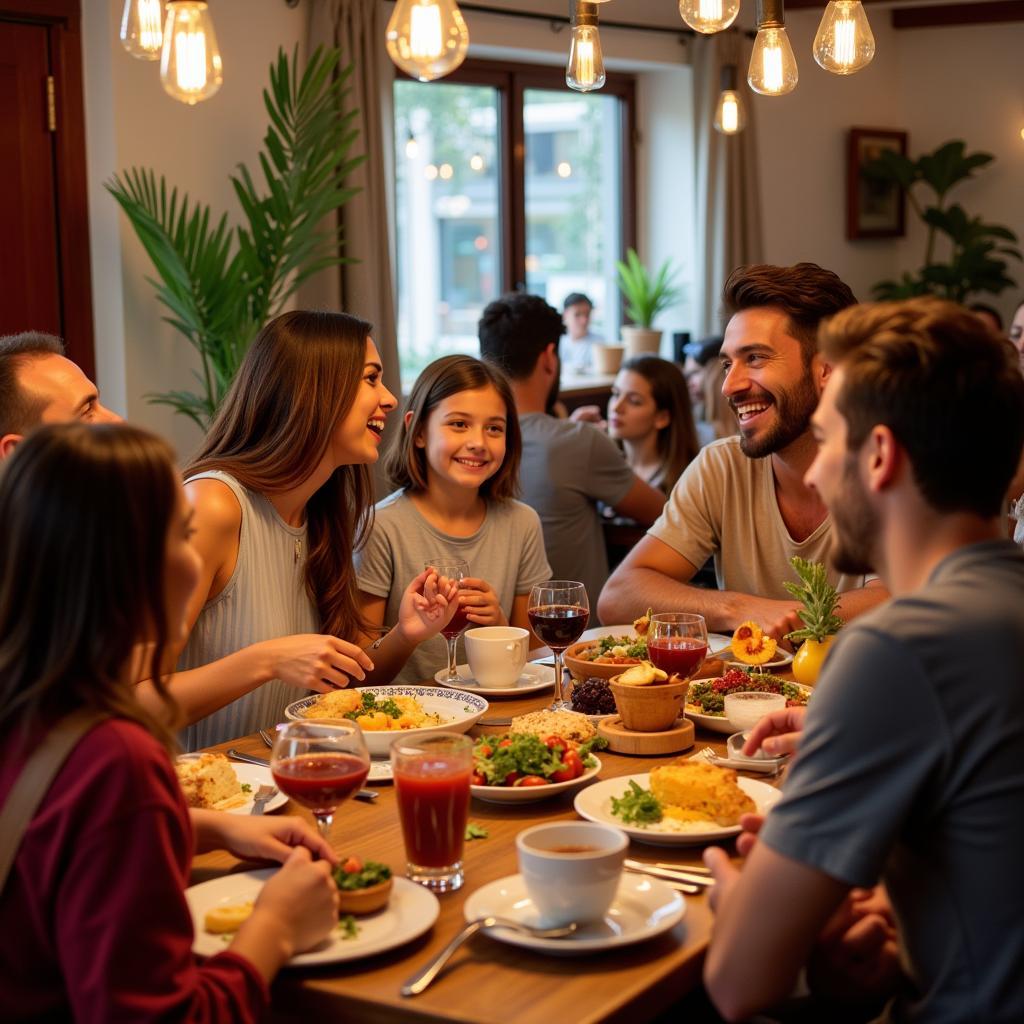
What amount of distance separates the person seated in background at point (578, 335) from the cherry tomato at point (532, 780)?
18.6ft

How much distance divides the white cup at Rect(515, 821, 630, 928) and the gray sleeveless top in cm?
113

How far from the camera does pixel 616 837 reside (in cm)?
148

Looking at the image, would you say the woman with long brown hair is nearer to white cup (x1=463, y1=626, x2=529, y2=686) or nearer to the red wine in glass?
white cup (x1=463, y1=626, x2=529, y2=686)

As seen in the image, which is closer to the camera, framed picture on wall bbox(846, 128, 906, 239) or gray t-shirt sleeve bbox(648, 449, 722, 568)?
gray t-shirt sleeve bbox(648, 449, 722, 568)

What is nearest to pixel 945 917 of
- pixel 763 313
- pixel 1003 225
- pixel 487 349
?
pixel 763 313

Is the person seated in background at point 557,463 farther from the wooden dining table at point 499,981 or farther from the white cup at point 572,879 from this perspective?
the white cup at point 572,879

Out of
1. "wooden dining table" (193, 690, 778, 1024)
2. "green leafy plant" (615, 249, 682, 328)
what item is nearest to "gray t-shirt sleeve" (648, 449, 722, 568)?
"wooden dining table" (193, 690, 778, 1024)

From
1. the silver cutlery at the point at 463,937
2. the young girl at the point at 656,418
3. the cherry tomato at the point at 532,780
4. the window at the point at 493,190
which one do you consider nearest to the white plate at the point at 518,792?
the cherry tomato at the point at 532,780

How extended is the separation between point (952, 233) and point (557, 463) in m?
5.24

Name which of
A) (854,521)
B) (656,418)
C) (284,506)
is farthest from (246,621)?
(656,418)

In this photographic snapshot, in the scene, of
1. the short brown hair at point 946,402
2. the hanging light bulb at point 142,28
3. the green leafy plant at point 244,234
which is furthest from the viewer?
the green leafy plant at point 244,234

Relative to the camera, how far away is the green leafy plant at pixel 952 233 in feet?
27.5

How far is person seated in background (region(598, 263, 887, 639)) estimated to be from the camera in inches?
118

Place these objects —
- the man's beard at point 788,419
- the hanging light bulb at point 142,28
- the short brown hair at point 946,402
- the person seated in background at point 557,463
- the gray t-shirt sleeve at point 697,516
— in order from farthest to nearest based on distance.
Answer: the person seated in background at point 557,463 < the gray t-shirt sleeve at point 697,516 < the man's beard at point 788,419 < the hanging light bulb at point 142,28 < the short brown hair at point 946,402
